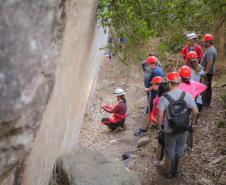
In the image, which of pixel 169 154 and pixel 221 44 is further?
pixel 221 44

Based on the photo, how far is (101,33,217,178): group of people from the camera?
7.10m

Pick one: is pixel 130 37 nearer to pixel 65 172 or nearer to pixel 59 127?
pixel 59 127

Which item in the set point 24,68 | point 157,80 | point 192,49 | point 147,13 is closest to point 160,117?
point 147,13

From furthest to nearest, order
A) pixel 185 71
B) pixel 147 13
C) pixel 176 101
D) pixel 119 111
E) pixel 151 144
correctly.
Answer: pixel 119 111 < pixel 151 144 < pixel 185 71 < pixel 147 13 < pixel 176 101

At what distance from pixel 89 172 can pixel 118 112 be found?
3759 millimetres

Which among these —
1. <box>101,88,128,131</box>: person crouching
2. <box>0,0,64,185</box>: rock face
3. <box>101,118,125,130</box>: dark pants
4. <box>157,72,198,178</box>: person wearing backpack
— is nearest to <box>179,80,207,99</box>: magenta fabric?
<box>157,72,198,178</box>: person wearing backpack

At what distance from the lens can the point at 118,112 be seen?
1042 centimetres

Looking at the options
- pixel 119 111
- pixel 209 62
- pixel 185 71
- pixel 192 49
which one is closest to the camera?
pixel 185 71

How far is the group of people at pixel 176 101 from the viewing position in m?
7.10

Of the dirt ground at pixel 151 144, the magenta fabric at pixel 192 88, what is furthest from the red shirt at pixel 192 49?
the magenta fabric at pixel 192 88

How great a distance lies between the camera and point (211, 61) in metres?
9.67

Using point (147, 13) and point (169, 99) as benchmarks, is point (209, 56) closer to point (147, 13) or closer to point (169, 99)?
point (147, 13)

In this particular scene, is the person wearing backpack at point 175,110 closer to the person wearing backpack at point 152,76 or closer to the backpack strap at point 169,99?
the backpack strap at point 169,99

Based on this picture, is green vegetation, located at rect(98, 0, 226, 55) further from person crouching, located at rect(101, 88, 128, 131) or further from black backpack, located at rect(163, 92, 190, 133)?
person crouching, located at rect(101, 88, 128, 131)
